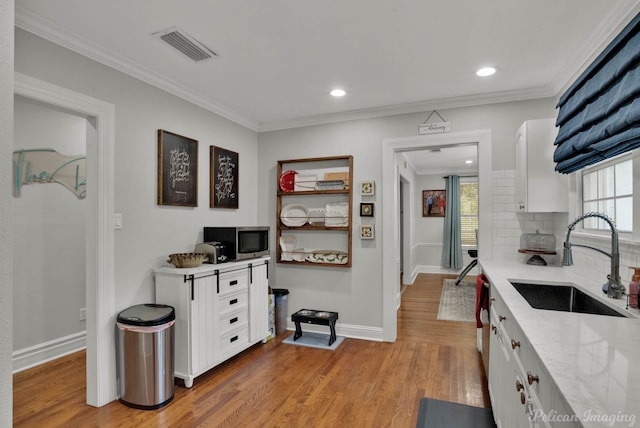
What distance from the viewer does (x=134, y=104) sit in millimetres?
2705

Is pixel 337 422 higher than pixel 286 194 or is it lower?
lower

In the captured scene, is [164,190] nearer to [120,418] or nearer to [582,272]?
[120,418]

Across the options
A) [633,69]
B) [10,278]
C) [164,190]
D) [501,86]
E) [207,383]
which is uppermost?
[501,86]

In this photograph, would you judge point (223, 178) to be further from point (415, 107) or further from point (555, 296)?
point (555, 296)

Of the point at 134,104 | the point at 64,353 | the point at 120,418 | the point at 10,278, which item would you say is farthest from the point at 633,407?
the point at 64,353

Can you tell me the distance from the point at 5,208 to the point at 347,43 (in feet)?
7.04

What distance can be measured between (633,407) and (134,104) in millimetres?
3141

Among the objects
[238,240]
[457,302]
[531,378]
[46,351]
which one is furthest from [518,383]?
[457,302]

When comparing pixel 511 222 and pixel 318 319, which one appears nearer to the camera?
pixel 511 222

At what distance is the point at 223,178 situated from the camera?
365cm

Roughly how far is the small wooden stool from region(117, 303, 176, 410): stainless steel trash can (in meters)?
1.46

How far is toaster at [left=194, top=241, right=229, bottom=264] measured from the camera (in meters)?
3.07

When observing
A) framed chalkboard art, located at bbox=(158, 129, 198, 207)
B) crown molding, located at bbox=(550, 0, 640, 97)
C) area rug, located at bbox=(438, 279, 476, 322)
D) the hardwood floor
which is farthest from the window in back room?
framed chalkboard art, located at bbox=(158, 129, 198, 207)

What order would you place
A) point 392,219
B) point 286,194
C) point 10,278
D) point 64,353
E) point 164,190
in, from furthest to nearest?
point 286,194 < point 392,219 < point 64,353 < point 164,190 < point 10,278
